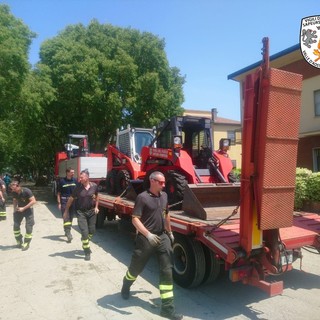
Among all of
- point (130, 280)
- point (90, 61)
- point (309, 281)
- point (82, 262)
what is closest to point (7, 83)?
point (90, 61)

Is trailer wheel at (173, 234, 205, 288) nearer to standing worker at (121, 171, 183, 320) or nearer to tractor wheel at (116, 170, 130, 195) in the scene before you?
standing worker at (121, 171, 183, 320)

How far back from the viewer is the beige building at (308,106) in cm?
1691

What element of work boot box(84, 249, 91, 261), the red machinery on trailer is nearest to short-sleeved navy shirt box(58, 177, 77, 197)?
work boot box(84, 249, 91, 261)

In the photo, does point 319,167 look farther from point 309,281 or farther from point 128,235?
point 309,281

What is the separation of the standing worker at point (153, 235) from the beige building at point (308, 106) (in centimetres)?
1399

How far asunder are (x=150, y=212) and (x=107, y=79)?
18.3 m

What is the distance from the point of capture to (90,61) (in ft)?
71.3

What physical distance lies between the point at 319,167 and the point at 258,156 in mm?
14652

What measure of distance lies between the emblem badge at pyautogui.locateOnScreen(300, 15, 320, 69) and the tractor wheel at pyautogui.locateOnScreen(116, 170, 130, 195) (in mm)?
5911

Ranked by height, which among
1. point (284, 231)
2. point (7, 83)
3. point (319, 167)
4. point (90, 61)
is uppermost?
point (90, 61)

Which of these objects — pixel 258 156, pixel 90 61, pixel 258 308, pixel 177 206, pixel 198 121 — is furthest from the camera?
pixel 90 61

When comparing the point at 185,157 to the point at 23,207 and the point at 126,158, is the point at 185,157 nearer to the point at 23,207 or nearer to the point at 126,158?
the point at 126,158

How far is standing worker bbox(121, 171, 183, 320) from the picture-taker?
175 inches

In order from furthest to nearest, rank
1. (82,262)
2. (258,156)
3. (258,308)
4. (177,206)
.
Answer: (177,206)
(82,262)
(258,308)
(258,156)
